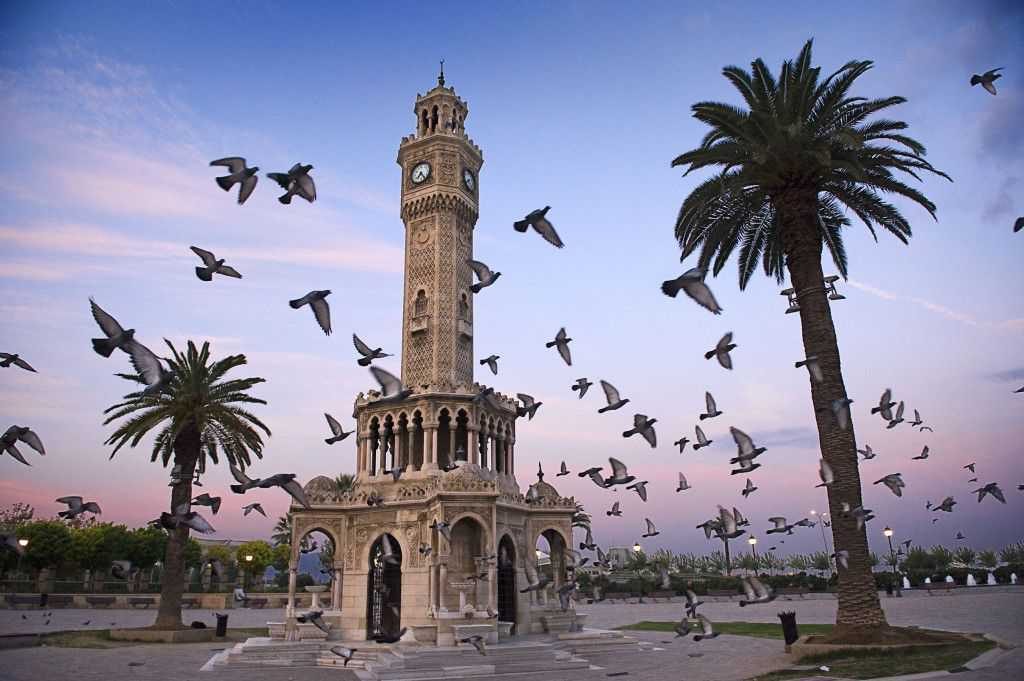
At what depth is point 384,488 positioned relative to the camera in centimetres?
3147

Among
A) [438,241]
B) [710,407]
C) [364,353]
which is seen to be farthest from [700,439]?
[438,241]

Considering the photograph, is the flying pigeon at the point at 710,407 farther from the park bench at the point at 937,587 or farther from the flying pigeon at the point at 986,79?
the park bench at the point at 937,587

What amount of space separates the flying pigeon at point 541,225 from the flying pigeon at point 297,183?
3.31 metres

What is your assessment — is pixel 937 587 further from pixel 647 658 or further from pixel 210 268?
pixel 210 268

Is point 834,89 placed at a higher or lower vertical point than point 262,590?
higher

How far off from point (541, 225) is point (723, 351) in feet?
13.5

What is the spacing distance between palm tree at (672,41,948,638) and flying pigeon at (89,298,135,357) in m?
16.8

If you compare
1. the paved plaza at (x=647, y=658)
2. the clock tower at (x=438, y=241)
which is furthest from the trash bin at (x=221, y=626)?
the clock tower at (x=438, y=241)

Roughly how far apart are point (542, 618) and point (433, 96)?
27.0 m

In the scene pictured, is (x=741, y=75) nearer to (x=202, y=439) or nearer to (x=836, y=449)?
(x=836, y=449)

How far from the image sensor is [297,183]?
10461 millimetres

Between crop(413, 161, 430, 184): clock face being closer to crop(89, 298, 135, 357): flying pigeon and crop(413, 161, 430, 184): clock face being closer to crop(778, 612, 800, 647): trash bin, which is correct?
crop(778, 612, 800, 647): trash bin

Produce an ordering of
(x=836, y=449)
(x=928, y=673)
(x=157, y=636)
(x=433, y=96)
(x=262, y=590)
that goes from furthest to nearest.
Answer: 1. (x=262, y=590)
2. (x=433, y=96)
3. (x=157, y=636)
4. (x=836, y=449)
5. (x=928, y=673)

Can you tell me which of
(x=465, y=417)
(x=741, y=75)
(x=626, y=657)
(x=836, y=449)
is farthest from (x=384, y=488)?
(x=741, y=75)
